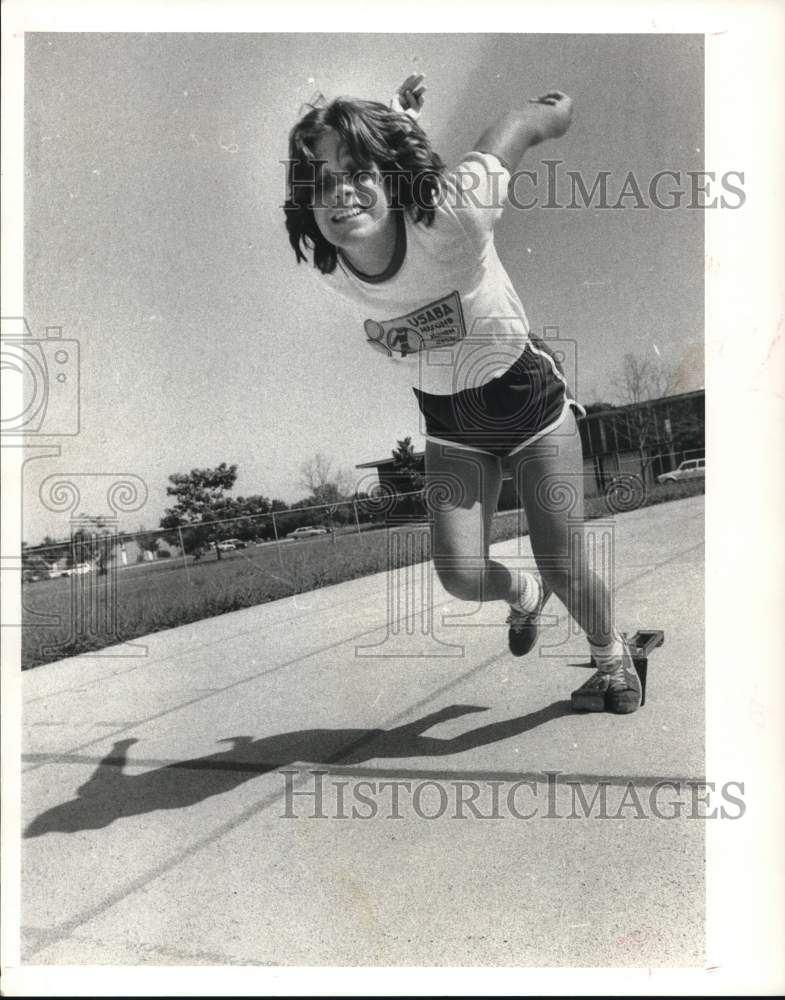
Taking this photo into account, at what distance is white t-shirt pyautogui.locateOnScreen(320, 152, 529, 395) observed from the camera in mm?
2635

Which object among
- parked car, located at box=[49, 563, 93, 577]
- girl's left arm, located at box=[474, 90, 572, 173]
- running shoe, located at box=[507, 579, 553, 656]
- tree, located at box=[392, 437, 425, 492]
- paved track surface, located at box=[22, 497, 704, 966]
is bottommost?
paved track surface, located at box=[22, 497, 704, 966]

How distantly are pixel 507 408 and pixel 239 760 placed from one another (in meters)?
1.29

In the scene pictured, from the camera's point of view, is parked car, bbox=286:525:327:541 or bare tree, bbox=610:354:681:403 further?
parked car, bbox=286:525:327:541

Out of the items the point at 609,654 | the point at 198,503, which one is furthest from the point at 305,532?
the point at 609,654

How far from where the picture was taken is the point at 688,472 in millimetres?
2656

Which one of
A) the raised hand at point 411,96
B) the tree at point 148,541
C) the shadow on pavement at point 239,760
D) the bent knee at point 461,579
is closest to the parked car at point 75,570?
the tree at point 148,541

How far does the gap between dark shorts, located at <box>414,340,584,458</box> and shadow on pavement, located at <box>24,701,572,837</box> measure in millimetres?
776

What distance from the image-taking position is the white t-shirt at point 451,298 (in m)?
2.63

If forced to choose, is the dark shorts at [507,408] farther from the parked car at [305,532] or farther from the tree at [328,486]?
the parked car at [305,532]

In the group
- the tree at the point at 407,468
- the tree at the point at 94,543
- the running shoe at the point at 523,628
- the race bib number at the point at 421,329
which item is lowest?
the running shoe at the point at 523,628

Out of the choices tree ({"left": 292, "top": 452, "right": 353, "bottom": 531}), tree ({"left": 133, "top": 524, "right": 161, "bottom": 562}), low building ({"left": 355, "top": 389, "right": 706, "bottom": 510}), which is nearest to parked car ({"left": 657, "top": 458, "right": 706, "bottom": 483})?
low building ({"left": 355, "top": 389, "right": 706, "bottom": 510})

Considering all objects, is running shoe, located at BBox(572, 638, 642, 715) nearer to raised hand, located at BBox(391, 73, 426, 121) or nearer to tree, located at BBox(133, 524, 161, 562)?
tree, located at BBox(133, 524, 161, 562)

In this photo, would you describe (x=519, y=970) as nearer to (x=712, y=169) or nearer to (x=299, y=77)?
(x=712, y=169)

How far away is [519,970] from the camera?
2580 millimetres
